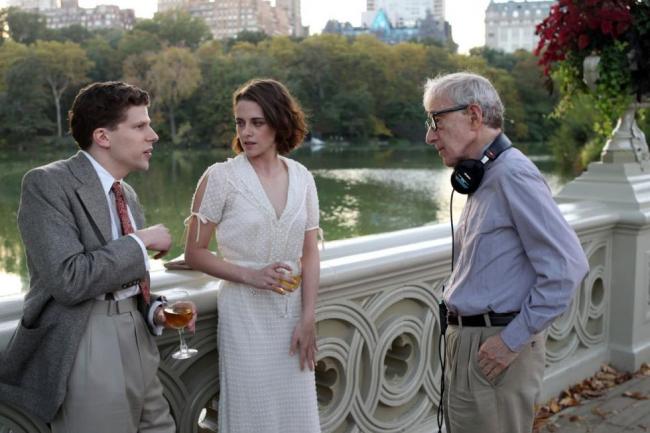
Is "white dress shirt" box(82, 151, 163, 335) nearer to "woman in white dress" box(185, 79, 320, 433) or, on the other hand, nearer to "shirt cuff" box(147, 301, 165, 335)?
"shirt cuff" box(147, 301, 165, 335)

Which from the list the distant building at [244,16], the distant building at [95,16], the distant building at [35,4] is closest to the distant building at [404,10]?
the distant building at [244,16]

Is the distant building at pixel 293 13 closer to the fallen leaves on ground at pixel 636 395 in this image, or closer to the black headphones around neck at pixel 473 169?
the fallen leaves on ground at pixel 636 395

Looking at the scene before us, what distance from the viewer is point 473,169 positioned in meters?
1.90

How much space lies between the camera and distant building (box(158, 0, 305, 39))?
965 inches

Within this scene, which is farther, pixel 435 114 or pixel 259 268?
pixel 259 268

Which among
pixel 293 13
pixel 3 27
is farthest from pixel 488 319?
pixel 293 13

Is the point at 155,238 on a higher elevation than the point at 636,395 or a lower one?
higher

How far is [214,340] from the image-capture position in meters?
2.20

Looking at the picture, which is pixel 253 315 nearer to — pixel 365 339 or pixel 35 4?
pixel 365 339

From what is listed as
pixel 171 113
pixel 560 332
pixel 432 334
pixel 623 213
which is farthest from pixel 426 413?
pixel 171 113

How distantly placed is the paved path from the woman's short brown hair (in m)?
2.06

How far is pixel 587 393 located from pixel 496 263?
2.30m

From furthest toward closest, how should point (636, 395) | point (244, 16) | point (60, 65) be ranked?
point (244, 16) → point (60, 65) → point (636, 395)

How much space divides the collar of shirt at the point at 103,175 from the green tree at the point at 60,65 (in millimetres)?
8300
